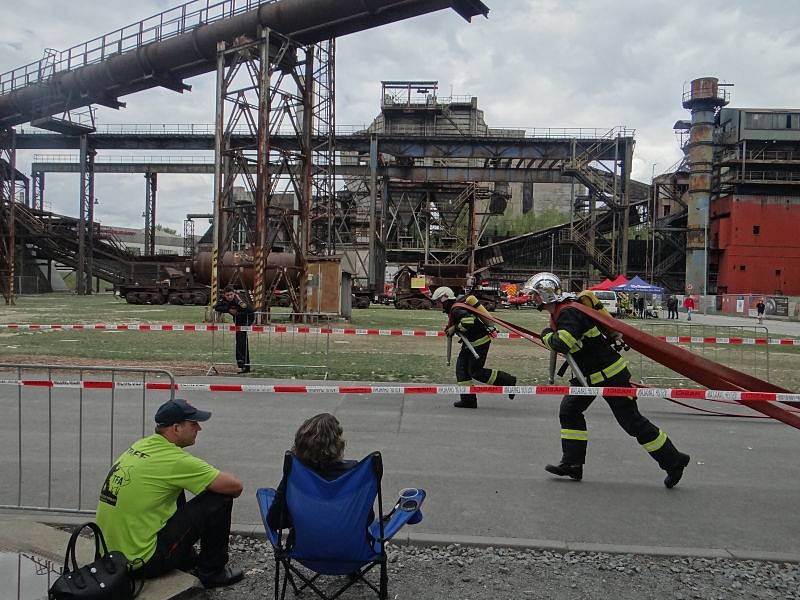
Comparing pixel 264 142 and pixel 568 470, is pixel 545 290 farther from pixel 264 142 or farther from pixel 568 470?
pixel 264 142

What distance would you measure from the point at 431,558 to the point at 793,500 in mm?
3161

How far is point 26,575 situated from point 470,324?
5.89m

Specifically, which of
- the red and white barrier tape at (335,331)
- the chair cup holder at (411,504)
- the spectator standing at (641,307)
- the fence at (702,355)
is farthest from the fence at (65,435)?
the spectator standing at (641,307)

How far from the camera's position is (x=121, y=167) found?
5712 cm

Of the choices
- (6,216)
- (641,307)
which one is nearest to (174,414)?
(641,307)

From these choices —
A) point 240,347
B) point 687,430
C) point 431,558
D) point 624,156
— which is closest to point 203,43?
point 240,347

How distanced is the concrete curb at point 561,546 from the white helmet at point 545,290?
2039 mm

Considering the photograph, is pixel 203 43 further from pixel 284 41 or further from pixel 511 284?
pixel 511 284

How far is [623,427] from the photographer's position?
523cm

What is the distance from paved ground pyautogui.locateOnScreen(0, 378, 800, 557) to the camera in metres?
4.41

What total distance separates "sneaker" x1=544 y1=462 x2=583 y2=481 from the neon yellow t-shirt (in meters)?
3.15

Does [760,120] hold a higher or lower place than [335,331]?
higher

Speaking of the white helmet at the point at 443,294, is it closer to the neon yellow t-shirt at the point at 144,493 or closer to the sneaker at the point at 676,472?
the sneaker at the point at 676,472

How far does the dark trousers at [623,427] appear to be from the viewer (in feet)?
16.9
